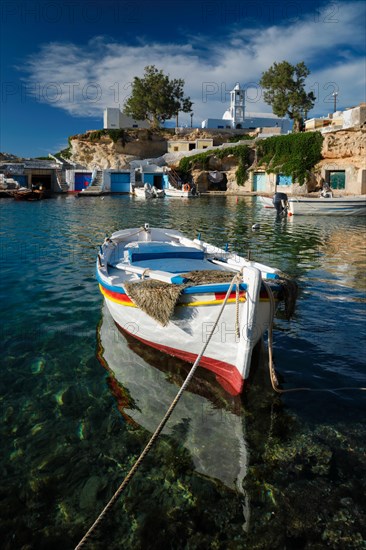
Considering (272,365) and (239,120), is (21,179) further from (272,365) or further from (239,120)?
(272,365)

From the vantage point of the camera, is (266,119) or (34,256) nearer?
(34,256)

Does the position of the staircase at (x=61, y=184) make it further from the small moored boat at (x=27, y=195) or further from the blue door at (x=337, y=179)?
the blue door at (x=337, y=179)

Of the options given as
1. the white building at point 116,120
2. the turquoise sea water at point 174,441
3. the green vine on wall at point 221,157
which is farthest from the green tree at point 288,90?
the turquoise sea water at point 174,441

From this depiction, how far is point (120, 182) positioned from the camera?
198 feet

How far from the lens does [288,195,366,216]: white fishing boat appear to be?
2830cm

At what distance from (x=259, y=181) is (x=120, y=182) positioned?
831 inches

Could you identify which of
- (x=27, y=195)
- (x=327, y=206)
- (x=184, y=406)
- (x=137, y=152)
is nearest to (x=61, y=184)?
(x=27, y=195)

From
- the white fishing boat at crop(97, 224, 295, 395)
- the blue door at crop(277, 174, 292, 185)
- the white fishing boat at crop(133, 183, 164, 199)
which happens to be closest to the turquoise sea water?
the white fishing boat at crop(97, 224, 295, 395)

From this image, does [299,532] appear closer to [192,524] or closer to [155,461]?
[192,524]

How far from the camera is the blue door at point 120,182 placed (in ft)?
197

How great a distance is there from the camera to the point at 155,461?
4.48m

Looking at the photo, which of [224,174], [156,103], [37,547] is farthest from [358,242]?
[156,103]

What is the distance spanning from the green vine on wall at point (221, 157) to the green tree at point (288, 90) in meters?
12.8

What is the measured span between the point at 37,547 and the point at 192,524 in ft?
4.60
